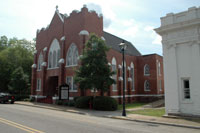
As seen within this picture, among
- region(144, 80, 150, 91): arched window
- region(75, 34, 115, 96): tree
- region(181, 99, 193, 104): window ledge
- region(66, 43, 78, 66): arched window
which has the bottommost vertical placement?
region(181, 99, 193, 104): window ledge

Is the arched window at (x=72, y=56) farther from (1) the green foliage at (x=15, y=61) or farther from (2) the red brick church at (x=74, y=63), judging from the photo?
(1) the green foliage at (x=15, y=61)

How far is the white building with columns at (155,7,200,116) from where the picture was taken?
13.5 m

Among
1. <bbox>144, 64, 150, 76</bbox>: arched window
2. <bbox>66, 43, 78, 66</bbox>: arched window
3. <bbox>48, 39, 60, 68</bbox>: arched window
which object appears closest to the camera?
<bbox>66, 43, 78, 66</bbox>: arched window

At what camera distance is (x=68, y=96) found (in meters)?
22.4

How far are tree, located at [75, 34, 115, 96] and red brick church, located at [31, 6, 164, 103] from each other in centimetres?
188

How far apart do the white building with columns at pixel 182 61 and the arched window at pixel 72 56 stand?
41.8 feet

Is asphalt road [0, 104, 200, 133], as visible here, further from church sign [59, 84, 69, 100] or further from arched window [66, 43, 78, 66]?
arched window [66, 43, 78, 66]

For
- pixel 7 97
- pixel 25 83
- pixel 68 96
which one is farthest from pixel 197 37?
pixel 25 83

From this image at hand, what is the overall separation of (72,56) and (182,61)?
1504 cm

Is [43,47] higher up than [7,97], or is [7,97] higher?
[43,47]

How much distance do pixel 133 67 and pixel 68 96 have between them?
1564 centimetres

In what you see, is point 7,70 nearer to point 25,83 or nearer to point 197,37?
point 25,83

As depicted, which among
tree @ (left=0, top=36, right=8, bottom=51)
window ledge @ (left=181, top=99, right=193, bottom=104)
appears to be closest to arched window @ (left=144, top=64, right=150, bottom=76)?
window ledge @ (left=181, top=99, right=193, bottom=104)

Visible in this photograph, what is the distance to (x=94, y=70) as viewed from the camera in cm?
1839
